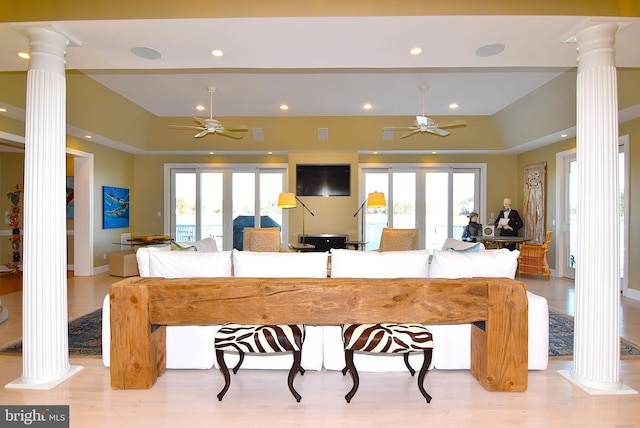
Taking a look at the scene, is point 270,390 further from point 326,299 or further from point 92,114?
point 92,114

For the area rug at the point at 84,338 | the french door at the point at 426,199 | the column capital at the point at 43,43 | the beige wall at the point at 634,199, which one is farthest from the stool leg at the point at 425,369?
the french door at the point at 426,199

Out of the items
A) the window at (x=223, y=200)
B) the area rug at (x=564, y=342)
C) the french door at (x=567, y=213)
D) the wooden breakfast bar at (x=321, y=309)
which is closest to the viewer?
the wooden breakfast bar at (x=321, y=309)

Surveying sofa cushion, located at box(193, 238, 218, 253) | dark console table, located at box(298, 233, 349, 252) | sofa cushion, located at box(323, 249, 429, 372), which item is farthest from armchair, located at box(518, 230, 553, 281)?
sofa cushion, located at box(193, 238, 218, 253)

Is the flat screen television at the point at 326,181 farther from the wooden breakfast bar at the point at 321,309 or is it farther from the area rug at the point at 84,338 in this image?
the wooden breakfast bar at the point at 321,309

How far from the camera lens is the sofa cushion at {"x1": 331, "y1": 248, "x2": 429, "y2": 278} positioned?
10.1 ft

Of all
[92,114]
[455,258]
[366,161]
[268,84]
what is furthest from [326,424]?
[366,161]

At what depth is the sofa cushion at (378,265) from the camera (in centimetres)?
308

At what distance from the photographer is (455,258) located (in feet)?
10.5

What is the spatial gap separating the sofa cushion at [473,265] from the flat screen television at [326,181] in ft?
18.6

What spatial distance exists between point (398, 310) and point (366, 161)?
6919 mm

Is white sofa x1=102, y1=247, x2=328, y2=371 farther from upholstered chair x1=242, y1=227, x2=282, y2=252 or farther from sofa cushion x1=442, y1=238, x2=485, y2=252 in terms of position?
upholstered chair x1=242, y1=227, x2=282, y2=252

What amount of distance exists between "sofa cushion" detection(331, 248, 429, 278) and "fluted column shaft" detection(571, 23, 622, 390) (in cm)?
122

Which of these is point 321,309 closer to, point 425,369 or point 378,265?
point 378,265

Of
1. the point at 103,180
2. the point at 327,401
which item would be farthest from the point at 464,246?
the point at 103,180
